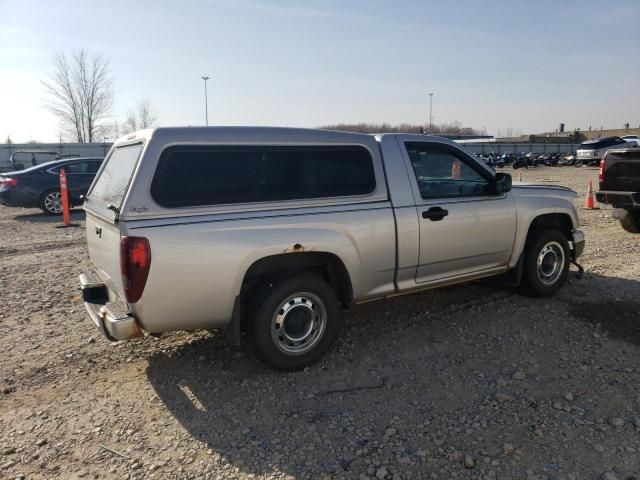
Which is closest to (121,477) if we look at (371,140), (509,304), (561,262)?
(371,140)

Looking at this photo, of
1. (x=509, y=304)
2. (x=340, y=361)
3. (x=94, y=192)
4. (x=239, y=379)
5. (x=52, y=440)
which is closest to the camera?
(x=52, y=440)

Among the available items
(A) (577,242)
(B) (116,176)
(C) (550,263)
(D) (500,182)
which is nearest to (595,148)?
(A) (577,242)

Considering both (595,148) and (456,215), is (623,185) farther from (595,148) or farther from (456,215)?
(595,148)

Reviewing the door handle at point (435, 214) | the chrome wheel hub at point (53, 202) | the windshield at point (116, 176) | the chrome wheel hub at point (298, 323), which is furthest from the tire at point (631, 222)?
the chrome wheel hub at point (53, 202)

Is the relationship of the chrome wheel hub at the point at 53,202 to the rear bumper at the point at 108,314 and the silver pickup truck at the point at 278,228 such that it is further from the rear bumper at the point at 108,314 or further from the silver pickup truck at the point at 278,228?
the rear bumper at the point at 108,314

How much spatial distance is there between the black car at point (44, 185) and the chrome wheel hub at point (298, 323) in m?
10.9

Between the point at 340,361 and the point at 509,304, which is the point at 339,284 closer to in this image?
the point at 340,361

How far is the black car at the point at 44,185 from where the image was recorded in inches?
473

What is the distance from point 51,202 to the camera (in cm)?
1240

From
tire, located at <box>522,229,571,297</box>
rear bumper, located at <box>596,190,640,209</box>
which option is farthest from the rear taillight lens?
rear bumper, located at <box>596,190,640,209</box>

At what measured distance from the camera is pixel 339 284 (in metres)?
4.16

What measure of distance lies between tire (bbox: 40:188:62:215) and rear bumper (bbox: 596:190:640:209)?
12631 mm

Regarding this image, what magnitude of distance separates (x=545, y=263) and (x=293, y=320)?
3266mm

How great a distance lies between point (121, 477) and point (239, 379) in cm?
121
